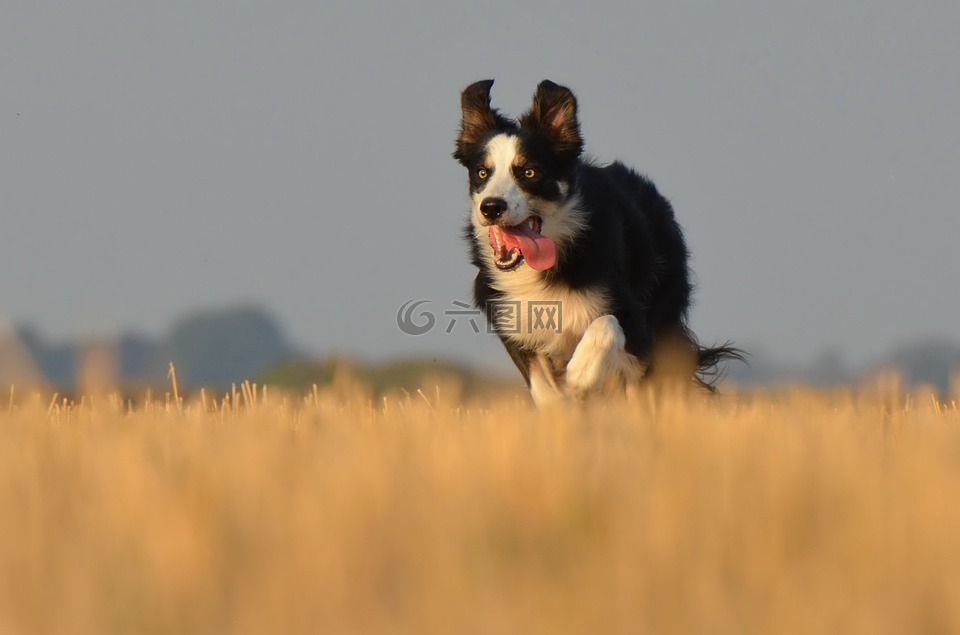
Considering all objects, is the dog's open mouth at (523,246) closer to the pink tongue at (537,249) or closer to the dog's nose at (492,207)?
the pink tongue at (537,249)

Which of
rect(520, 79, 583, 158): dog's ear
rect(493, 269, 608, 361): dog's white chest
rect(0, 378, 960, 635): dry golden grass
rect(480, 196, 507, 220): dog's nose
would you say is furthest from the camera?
rect(520, 79, 583, 158): dog's ear

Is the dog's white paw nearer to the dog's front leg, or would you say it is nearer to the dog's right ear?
the dog's front leg

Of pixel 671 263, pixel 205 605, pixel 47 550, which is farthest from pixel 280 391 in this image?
pixel 205 605

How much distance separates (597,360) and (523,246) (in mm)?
815

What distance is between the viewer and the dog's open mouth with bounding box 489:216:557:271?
6.30 m

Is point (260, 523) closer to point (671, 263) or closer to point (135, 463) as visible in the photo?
point (135, 463)

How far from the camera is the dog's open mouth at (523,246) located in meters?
6.30

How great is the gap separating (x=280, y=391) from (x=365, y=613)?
162 inches

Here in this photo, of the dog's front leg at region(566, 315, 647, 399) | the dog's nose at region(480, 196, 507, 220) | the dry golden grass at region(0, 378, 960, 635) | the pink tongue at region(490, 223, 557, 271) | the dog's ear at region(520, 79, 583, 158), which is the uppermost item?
the dog's ear at region(520, 79, 583, 158)

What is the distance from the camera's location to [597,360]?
5.81 meters

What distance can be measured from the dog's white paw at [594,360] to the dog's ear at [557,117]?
1047 millimetres

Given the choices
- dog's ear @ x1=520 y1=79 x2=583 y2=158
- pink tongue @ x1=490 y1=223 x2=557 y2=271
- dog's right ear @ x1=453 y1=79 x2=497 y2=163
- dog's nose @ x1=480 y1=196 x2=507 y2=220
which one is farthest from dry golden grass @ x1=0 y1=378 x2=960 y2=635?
dog's right ear @ x1=453 y1=79 x2=497 y2=163

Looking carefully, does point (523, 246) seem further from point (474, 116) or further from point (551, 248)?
point (474, 116)

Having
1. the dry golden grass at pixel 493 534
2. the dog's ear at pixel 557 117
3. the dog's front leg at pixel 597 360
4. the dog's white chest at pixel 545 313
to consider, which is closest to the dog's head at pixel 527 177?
the dog's ear at pixel 557 117
